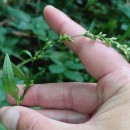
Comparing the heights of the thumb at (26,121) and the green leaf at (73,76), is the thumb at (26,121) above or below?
above

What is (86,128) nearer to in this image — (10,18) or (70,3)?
(10,18)

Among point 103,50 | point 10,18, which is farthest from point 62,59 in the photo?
point 103,50

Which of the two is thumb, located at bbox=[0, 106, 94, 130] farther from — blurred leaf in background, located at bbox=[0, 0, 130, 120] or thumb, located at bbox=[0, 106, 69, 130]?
blurred leaf in background, located at bbox=[0, 0, 130, 120]


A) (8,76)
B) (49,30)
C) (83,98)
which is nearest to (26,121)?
(8,76)

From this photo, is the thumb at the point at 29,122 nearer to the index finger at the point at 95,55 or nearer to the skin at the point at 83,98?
the skin at the point at 83,98

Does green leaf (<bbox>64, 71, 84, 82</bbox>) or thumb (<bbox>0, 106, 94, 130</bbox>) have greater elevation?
thumb (<bbox>0, 106, 94, 130</bbox>)

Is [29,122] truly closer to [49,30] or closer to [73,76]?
[73,76]

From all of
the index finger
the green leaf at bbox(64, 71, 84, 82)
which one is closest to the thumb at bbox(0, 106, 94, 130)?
the index finger

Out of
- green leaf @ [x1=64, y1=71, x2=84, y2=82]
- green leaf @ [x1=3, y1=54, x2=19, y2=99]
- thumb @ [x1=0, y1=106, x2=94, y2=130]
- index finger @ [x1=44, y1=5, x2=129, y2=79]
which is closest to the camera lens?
thumb @ [x1=0, y1=106, x2=94, y2=130]

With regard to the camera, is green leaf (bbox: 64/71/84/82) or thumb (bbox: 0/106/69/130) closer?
thumb (bbox: 0/106/69/130)

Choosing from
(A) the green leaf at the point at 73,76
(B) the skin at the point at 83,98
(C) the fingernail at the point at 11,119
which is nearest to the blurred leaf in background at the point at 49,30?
(A) the green leaf at the point at 73,76
